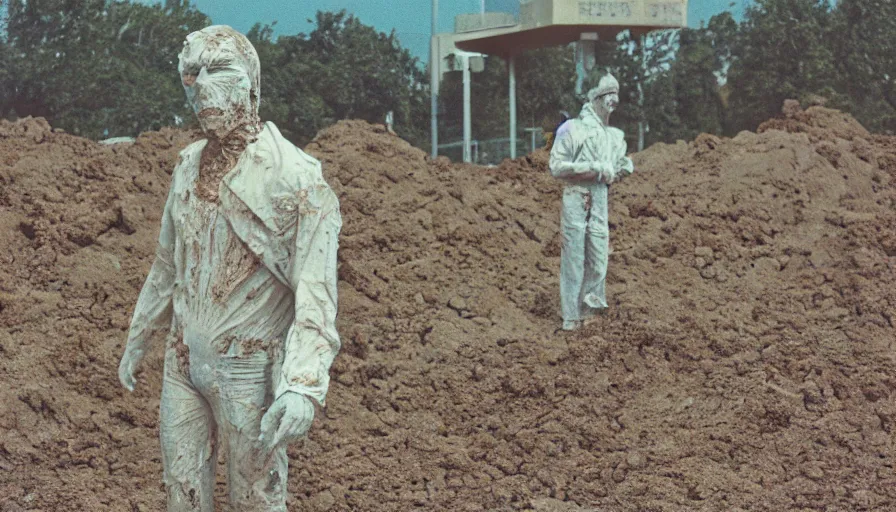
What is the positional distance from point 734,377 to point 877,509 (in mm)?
2061

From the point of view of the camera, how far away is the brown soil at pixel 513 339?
835 cm

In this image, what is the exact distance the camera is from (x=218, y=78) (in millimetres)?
4441

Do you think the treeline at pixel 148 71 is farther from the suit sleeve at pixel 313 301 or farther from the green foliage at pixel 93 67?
the suit sleeve at pixel 313 301

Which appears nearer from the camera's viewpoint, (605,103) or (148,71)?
(605,103)

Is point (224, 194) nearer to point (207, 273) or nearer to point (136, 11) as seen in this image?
point (207, 273)

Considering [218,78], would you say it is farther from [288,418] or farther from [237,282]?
[288,418]

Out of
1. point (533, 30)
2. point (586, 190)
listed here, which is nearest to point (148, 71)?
point (533, 30)

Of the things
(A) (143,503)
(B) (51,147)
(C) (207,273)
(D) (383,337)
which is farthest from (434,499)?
(B) (51,147)

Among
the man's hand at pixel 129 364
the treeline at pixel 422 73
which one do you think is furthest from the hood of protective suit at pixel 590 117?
the treeline at pixel 422 73

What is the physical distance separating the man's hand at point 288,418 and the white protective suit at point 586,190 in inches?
262

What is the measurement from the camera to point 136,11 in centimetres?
1650

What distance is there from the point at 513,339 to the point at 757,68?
10.8 meters

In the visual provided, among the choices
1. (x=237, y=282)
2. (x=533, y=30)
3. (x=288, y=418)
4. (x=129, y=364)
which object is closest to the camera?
(x=288, y=418)

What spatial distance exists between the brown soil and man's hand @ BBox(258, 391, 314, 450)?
3.95 meters
